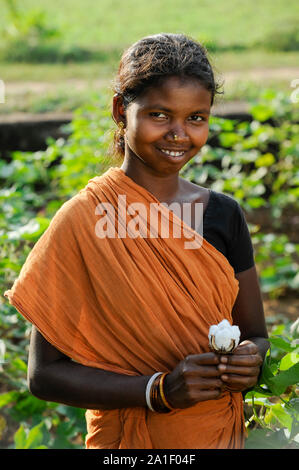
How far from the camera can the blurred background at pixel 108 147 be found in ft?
7.46

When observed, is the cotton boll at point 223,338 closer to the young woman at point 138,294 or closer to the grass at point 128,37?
the young woman at point 138,294

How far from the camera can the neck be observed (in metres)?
1.78

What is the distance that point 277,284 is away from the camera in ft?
13.6

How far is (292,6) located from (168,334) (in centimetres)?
1613

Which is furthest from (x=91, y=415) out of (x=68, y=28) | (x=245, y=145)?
(x=68, y=28)

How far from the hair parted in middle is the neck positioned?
16cm

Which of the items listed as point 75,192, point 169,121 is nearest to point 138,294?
point 169,121

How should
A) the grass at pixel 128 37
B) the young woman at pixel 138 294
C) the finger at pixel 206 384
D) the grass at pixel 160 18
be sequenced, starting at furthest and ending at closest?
the grass at pixel 160 18
the grass at pixel 128 37
the young woman at pixel 138 294
the finger at pixel 206 384

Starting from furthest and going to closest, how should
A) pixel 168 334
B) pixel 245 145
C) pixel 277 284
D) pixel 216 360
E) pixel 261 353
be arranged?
1. pixel 245 145
2. pixel 277 284
3. pixel 261 353
4. pixel 168 334
5. pixel 216 360

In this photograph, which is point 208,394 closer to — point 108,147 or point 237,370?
point 237,370

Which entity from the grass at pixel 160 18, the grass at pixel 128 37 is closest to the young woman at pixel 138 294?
the grass at pixel 128 37

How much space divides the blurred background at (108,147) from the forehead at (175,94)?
27 centimetres
